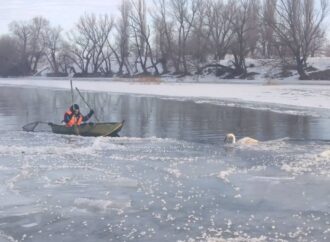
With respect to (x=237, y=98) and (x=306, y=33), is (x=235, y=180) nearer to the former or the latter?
(x=237, y=98)

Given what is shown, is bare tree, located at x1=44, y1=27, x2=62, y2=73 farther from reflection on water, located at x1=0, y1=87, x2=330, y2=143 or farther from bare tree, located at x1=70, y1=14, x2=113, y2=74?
reflection on water, located at x1=0, y1=87, x2=330, y2=143

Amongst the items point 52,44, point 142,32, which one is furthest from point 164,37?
point 52,44

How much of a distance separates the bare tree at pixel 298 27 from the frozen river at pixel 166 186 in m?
39.6

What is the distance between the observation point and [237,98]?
3522cm

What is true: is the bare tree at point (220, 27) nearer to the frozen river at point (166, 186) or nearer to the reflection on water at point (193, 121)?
the reflection on water at point (193, 121)

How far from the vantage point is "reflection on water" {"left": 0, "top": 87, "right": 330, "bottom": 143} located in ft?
62.3

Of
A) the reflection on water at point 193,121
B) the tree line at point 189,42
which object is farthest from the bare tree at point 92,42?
the reflection on water at point 193,121

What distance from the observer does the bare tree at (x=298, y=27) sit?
Answer: 190 ft

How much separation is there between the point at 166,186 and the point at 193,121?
12.8 meters

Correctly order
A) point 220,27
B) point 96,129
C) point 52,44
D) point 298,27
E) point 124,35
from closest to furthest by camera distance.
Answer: point 96,129
point 298,27
point 220,27
point 124,35
point 52,44

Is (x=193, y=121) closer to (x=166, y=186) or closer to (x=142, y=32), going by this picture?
(x=166, y=186)

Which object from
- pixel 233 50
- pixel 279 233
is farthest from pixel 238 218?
Result: pixel 233 50

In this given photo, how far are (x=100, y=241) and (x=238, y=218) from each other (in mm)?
2203

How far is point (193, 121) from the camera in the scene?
23.2 m
